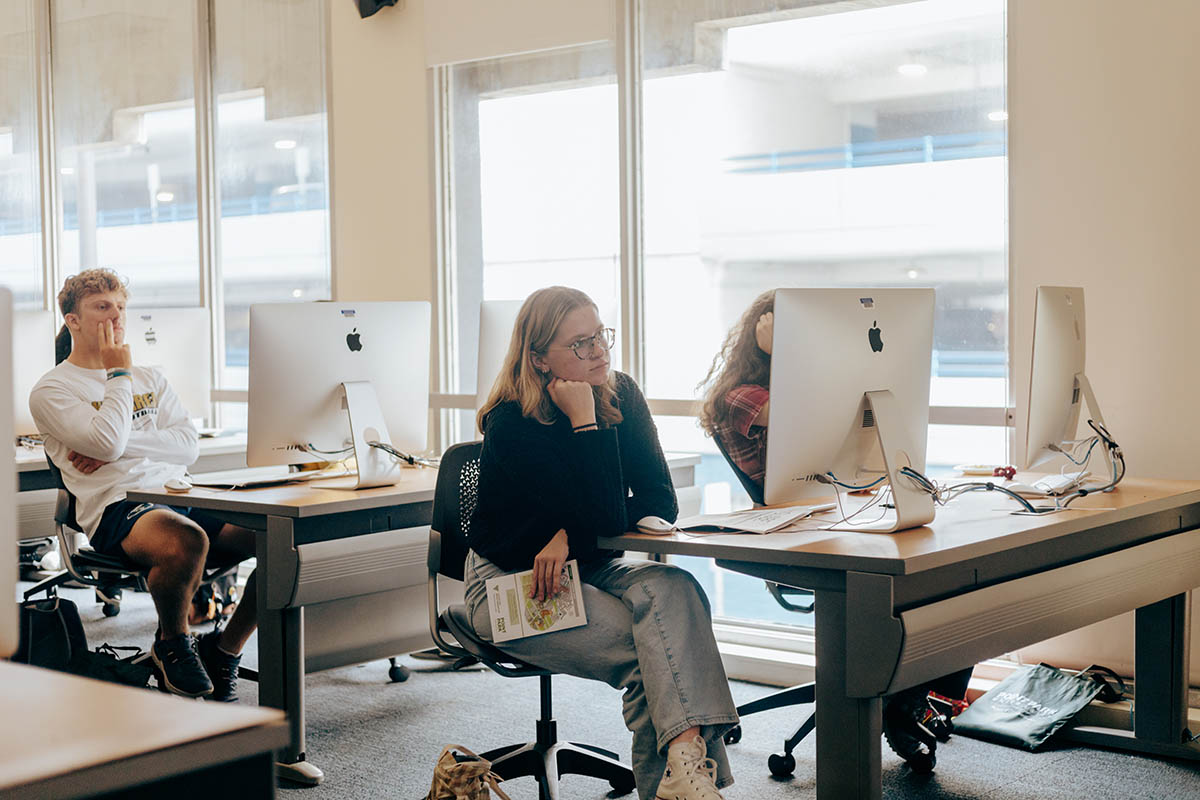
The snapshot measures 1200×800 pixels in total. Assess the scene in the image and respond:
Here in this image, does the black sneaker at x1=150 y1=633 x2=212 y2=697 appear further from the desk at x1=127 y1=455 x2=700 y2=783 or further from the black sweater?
the black sweater

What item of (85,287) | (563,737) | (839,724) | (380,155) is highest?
(380,155)

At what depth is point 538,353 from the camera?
102 inches

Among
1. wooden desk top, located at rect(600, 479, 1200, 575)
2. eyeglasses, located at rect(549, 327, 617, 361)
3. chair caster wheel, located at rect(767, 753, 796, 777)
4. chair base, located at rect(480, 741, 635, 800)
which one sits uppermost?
eyeglasses, located at rect(549, 327, 617, 361)

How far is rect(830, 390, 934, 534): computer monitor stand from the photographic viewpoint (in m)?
2.34

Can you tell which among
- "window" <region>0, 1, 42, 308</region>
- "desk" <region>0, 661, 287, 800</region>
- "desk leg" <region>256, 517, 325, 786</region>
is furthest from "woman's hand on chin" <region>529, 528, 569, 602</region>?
"window" <region>0, 1, 42, 308</region>

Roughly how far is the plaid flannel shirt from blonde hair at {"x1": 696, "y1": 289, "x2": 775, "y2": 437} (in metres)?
0.02

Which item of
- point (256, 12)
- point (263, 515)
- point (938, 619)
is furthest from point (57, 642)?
point (256, 12)

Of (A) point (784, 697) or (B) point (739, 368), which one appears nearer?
(B) point (739, 368)

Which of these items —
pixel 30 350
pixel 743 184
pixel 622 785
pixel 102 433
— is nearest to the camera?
pixel 622 785

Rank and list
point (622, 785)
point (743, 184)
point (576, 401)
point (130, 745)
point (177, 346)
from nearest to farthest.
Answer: point (130, 745)
point (576, 401)
point (622, 785)
point (743, 184)
point (177, 346)

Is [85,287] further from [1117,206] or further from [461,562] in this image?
[1117,206]

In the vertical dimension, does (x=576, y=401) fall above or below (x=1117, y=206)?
below

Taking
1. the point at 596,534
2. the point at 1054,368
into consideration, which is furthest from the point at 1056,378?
the point at 596,534

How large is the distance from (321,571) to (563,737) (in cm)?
89
